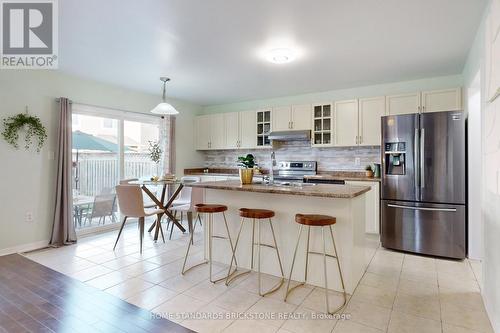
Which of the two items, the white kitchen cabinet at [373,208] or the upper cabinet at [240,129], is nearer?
the white kitchen cabinet at [373,208]

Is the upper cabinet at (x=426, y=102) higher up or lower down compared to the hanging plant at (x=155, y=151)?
higher up

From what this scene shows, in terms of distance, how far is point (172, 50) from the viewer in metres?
3.20

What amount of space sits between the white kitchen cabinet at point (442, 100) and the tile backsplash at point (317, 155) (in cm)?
97

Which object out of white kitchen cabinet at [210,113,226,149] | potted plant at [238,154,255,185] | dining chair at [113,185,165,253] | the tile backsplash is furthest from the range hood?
dining chair at [113,185,165,253]

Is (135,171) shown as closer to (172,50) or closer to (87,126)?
(87,126)

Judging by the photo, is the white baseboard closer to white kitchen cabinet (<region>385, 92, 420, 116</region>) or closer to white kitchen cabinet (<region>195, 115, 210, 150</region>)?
white kitchen cabinet (<region>195, 115, 210, 150</region>)

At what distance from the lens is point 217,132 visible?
605cm

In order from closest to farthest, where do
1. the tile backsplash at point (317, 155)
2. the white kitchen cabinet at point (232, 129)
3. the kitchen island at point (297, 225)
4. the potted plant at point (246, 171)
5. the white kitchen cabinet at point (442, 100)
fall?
the kitchen island at point (297, 225) < the potted plant at point (246, 171) < the white kitchen cabinet at point (442, 100) < the tile backsplash at point (317, 155) < the white kitchen cabinet at point (232, 129)

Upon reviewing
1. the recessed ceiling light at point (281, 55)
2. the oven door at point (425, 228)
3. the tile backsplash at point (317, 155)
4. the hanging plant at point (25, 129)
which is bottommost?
the oven door at point (425, 228)

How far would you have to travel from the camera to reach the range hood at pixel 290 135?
4914 mm

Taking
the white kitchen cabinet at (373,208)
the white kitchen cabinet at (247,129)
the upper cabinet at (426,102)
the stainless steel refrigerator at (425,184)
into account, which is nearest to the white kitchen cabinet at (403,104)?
the upper cabinet at (426,102)

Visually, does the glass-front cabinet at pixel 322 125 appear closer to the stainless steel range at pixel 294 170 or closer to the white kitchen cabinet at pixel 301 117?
the white kitchen cabinet at pixel 301 117

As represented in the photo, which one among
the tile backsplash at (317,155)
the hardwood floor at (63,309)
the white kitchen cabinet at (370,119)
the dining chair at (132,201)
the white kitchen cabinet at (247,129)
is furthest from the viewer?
the white kitchen cabinet at (247,129)

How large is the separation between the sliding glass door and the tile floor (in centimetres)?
107
